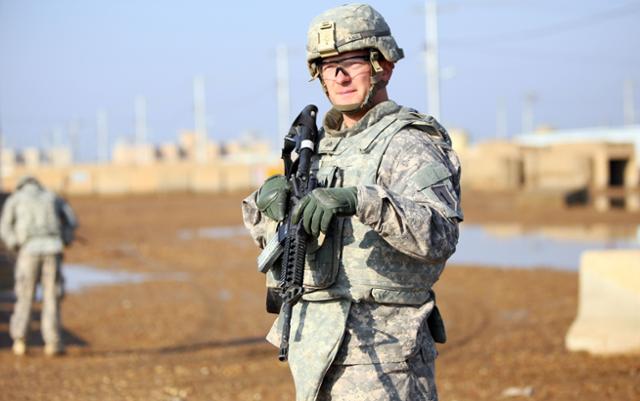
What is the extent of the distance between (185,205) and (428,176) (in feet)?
108

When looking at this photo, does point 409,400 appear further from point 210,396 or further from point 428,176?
point 210,396

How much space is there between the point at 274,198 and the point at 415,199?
0.47 meters

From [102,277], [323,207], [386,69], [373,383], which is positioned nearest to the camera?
[323,207]

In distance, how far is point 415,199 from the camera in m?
3.08

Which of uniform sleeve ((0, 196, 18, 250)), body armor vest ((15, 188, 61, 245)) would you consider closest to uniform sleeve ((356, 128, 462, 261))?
body armor vest ((15, 188, 61, 245))

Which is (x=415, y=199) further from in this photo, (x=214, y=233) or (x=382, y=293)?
(x=214, y=233)

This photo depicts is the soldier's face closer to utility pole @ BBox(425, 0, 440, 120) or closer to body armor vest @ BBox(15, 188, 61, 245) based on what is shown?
body armor vest @ BBox(15, 188, 61, 245)

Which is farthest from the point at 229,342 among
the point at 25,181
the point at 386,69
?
the point at 386,69

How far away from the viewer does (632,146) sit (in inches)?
1391

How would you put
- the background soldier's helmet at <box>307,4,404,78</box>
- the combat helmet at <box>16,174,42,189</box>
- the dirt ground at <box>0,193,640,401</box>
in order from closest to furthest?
the background soldier's helmet at <box>307,4,404,78</box> < the dirt ground at <box>0,193,640,401</box> < the combat helmet at <box>16,174,42,189</box>

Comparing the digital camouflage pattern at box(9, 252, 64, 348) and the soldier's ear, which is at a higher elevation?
the soldier's ear

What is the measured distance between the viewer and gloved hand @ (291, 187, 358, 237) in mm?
2914

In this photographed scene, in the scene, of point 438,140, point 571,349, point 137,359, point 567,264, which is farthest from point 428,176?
point 567,264

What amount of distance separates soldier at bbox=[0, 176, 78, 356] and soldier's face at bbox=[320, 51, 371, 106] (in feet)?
23.2
